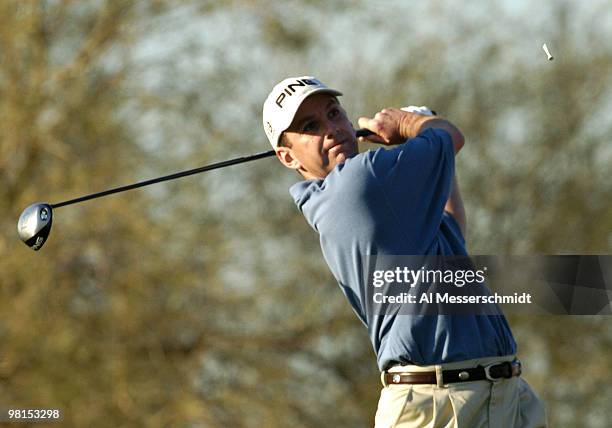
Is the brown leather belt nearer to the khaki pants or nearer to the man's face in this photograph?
the khaki pants

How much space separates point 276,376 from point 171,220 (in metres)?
1.57

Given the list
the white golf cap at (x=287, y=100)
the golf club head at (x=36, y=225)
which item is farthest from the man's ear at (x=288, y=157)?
the golf club head at (x=36, y=225)

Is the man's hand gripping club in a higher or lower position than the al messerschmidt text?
higher

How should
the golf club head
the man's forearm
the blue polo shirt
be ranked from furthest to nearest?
1. the golf club head
2. the man's forearm
3. the blue polo shirt

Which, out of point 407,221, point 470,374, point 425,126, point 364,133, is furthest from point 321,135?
point 470,374

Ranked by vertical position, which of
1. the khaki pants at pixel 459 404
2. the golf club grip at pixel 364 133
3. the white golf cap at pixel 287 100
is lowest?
the khaki pants at pixel 459 404

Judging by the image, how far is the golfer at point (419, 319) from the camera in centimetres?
320

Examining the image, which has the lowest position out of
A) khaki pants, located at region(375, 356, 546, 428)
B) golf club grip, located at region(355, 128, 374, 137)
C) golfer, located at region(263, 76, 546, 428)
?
khaki pants, located at region(375, 356, 546, 428)

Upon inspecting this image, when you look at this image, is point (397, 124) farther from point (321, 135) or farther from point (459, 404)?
point (459, 404)

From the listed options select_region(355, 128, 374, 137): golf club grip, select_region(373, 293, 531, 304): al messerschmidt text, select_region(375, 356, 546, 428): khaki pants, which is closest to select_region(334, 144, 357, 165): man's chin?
select_region(355, 128, 374, 137): golf club grip

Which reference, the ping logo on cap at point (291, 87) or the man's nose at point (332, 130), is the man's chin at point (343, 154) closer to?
the man's nose at point (332, 130)

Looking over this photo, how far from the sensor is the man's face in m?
3.47

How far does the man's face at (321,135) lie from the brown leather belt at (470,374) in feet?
1.98

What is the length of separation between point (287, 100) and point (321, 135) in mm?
130
